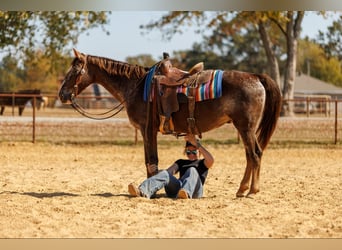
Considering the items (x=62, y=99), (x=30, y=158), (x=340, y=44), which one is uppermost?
(x=340, y=44)

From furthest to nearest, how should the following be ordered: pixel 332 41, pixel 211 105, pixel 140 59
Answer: pixel 140 59 < pixel 332 41 < pixel 211 105

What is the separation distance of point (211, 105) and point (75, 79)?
1.34 m

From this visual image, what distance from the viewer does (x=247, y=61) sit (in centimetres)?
4200

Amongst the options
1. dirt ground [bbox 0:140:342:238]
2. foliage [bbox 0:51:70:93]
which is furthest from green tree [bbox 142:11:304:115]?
foliage [bbox 0:51:70:93]

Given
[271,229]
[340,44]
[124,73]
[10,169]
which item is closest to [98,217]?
[271,229]

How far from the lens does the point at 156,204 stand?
5.21 m

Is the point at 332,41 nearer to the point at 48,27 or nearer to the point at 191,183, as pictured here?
the point at 48,27

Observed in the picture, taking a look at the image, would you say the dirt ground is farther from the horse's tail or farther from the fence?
the fence

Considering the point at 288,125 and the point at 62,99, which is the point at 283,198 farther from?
the point at 288,125

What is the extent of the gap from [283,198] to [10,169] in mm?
3680

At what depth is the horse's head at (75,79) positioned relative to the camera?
5.89m

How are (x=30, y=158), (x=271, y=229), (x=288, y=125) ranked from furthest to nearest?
(x=288, y=125)
(x=30, y=158)
(x=271, y=229)

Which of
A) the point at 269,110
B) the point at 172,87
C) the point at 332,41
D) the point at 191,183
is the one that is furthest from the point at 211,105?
the point at 332,41

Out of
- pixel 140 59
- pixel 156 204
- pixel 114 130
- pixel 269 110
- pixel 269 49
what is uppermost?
pixel 140 59
